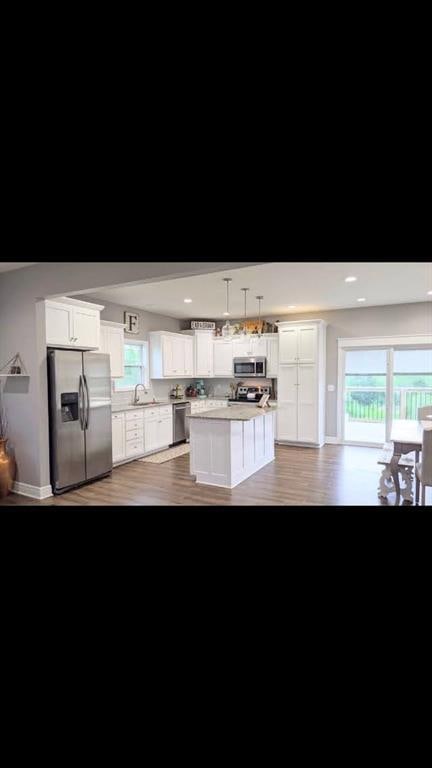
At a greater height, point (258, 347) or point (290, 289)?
point (290, 289)

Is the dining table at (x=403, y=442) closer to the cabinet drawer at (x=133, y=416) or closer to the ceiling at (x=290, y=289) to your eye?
the ceiling at (x=290, y=289)

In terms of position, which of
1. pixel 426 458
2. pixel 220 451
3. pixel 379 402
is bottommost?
pixel 220 451

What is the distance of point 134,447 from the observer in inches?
206

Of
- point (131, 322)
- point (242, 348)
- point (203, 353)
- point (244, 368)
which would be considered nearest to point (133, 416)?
point (131, 322)

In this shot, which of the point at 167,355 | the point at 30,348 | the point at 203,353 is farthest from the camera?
the point at 203,353

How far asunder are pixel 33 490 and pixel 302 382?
4417mm

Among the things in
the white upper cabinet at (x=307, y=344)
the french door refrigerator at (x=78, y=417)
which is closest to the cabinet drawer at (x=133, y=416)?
the french door refrigerator at (x=78, y=417)

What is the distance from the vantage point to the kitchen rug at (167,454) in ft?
17.4

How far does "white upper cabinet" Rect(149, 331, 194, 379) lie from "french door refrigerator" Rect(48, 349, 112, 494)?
6.27 feet

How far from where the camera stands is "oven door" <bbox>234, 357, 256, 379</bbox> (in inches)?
261

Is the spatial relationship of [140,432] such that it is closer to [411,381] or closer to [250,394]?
[250,394]
